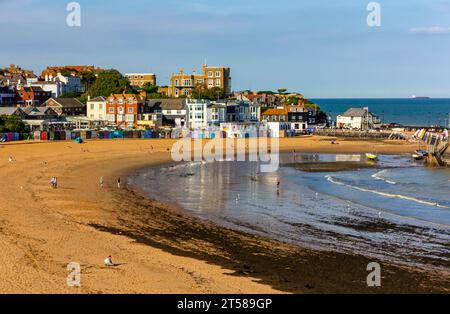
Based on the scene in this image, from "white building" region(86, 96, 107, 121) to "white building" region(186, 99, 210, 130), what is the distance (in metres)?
14.9

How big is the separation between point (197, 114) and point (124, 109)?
1258 cm

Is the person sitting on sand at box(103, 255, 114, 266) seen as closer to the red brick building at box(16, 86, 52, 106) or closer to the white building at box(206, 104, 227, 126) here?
the white building at box(206, 104, 227, 126)

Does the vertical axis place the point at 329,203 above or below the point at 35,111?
below

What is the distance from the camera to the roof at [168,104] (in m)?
109

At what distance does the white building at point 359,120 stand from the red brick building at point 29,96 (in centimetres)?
5936

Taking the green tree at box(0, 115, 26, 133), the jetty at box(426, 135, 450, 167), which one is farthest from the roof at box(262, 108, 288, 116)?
the green tree at box(0, 115, 26, 133)

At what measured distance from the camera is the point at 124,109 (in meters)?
106

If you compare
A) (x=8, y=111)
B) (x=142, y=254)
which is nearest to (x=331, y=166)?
(x=142, y=254)

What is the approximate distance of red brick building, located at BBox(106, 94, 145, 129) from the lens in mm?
104875

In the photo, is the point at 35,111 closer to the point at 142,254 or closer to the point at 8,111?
the point at 8,111

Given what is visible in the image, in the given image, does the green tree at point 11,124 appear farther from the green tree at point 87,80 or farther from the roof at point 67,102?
the green tree at point 87,80

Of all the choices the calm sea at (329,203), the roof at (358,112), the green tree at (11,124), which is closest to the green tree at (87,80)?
the roof at (358,112)

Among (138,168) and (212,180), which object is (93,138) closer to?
(138,168)
